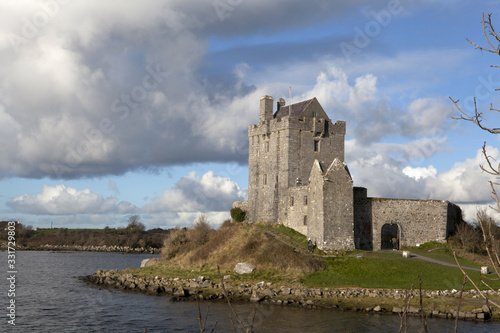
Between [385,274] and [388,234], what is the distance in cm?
1534

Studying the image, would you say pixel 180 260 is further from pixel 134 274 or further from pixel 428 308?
pixel 428 308

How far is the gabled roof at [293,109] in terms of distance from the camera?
5672 cm

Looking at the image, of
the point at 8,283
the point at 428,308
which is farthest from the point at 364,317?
the point at 8,283

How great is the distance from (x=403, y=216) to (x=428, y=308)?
68.5ft

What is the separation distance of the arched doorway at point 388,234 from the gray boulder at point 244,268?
1595 cm

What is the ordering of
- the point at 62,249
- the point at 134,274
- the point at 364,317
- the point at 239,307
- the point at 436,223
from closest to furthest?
the point at 364,317
the point at 239,307
the point at 134,274
the point at 436,223
the point at 62,249

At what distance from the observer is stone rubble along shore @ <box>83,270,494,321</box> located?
2992cm

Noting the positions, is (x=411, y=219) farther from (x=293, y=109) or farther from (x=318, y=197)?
(x=293, y=109)

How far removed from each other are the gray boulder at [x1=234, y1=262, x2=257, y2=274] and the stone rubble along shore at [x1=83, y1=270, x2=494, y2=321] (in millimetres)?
1754

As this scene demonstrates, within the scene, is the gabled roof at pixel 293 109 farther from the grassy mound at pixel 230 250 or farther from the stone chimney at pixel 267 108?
the grassy mound at pixel 230 250

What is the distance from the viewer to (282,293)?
35.5 meters

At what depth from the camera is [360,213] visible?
49.0 m

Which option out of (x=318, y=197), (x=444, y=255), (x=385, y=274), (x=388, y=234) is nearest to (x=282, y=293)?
(x=385, y=274)

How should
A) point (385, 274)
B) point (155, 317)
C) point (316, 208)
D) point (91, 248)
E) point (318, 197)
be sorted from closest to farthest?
point (155, 317)
point (385, 274)
point (318, 197)
point (316, 208)
point (91, 248)
